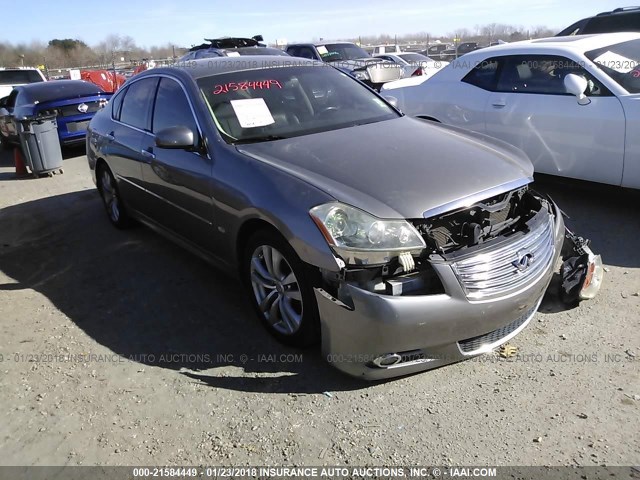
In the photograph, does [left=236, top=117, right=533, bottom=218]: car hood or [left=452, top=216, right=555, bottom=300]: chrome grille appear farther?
[left=236, top=117, right=533, bottom=218]: car hood

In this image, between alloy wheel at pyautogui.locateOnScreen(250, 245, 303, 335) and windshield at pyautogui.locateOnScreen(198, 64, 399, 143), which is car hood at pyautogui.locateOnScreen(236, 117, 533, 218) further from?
alloy wheel at pyautogui.locateOnScreen(250, 245, 303, 335)

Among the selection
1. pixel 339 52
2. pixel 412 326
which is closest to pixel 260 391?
pixel 412 326

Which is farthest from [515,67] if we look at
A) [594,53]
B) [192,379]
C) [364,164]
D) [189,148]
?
[192,379]

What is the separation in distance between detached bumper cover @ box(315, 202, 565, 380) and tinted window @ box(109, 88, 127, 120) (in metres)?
3.59

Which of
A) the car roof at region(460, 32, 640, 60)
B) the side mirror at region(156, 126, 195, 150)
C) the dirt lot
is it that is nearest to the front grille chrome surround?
the dirt lot

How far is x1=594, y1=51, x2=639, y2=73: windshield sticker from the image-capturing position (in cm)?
502

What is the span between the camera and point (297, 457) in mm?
2535

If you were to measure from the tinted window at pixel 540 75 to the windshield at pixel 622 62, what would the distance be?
0.53ft

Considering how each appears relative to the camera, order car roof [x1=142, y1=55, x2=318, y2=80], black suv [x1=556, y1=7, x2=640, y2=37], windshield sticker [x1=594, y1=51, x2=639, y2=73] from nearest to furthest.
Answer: car roof [x1=142, y1=55, x2=318, y2=80]
windshield sticker [x1=594, y1=51, x2=639, y2=73]
black suv [x1=556, y1=7, x2=640, y2=37]

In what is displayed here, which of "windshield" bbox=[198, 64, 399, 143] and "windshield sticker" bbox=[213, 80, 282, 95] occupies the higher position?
"windshield sticker" bbox=[213, 80, 282, 95]

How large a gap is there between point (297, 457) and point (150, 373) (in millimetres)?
1189

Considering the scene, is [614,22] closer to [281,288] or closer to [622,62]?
[622,62]

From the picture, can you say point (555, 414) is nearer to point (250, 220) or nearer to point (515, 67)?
point (250, 220)

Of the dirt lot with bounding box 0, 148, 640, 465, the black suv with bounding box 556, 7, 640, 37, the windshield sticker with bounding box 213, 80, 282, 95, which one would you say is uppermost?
the black suv with bounding box 556, 7, 640, 37
